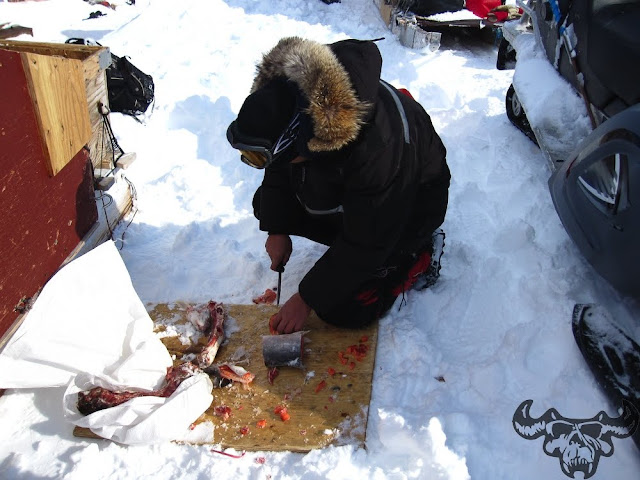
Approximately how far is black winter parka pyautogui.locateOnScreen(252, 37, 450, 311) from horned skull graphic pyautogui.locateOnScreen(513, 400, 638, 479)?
2.96 ft

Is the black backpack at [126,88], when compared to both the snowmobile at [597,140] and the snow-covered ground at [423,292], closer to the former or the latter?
the snow-covered ground at [423,292]

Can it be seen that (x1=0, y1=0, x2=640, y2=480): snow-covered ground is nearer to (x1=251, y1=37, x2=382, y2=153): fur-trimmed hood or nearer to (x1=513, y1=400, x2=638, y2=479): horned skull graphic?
(x1=513, y1=400, x2=638, y2=479): horned skull graphic

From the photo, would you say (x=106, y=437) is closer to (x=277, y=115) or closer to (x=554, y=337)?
(x=277, y=115)

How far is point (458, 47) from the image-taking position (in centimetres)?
655

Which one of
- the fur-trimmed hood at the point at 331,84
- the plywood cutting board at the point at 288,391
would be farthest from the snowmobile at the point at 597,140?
the fur-trimmed hood at the point at 331,84

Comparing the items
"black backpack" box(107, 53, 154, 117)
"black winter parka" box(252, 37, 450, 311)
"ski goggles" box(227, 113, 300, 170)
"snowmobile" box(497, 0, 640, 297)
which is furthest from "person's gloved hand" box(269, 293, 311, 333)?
"black backpack" box(107, 53, 154, 117)

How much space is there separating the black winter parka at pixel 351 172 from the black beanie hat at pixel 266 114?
0.07m

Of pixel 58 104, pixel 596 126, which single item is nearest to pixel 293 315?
pixel 58 104

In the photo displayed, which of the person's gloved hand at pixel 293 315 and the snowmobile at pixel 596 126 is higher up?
the snowmobile at pixel 596 126

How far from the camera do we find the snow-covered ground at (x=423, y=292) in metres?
2.08

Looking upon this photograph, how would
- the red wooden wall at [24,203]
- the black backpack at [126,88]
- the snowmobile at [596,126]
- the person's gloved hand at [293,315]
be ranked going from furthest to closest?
1. the black backpack at [126,88]
2. the person's gloved hand at [293,315]
3. the red wooden wall at [24,203]
4. the snowmobile at [596,126]

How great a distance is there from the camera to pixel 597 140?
241 cm

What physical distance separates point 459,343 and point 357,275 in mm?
605

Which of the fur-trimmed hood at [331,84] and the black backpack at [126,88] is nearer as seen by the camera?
the fur-trimmed hood at [331,84]
